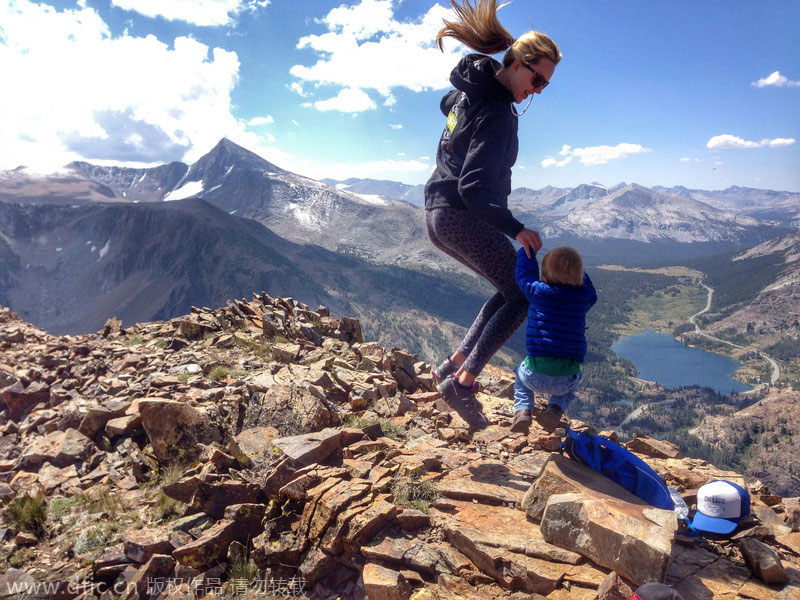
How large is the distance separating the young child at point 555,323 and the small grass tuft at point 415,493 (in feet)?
3.93

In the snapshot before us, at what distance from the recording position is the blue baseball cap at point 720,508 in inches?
161

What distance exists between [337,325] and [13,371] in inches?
348

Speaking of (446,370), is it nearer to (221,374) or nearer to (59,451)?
(221,374)

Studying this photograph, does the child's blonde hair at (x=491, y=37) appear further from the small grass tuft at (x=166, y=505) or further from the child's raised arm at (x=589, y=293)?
the small grass tuft at (x=166, y=505)

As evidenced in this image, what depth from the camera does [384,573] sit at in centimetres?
374

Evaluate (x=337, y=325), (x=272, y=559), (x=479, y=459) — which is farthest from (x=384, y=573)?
(x=337, y=325)

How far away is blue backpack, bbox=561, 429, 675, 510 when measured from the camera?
459 cm

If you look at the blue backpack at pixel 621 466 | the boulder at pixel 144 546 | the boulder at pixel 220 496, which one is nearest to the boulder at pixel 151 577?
the boulder at pixel 144 546

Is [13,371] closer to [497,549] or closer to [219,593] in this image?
[219,593]

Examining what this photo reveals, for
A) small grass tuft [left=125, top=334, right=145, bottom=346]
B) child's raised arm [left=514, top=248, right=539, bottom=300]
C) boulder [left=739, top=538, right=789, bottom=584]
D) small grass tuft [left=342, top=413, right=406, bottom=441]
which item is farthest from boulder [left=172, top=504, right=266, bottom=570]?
small grass tuft [left=125, top=334, right=145, bottom=346]

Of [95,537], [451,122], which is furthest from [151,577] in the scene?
[451,122]

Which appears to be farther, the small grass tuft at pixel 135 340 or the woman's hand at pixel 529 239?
the small grass tuft at pixel 135 340

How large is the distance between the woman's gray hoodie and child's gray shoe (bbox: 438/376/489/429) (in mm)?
2164

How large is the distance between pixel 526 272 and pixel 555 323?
674 millimetres
